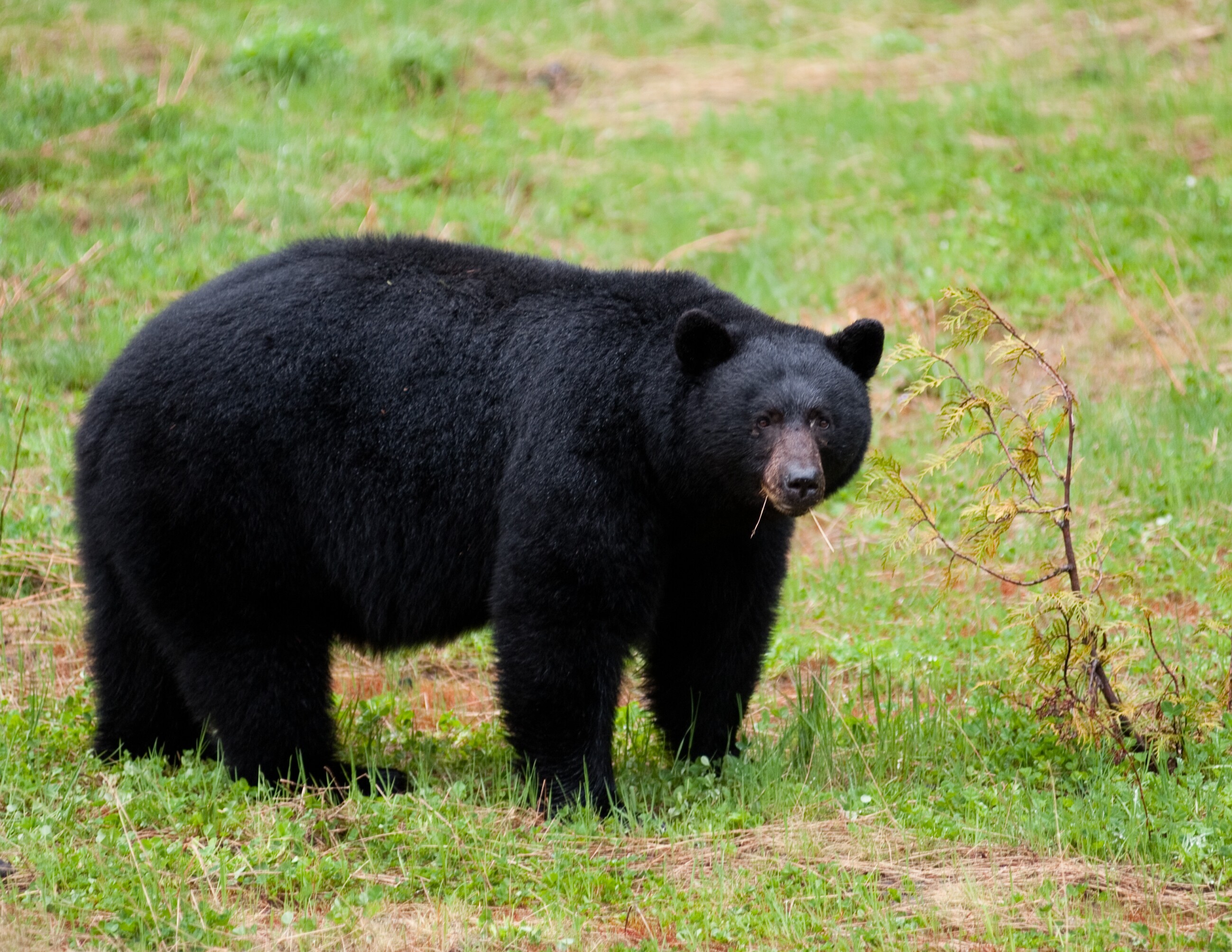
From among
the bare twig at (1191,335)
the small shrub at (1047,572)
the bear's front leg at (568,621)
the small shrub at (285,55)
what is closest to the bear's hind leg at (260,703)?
the bear's front leg at (568,621)

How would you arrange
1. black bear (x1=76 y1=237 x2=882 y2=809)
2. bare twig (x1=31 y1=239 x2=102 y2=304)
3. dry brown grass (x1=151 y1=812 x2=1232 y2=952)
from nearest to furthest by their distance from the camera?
1. dry brown grass (x1=151 y1=812 x2=1232 y2=952)
2. black bear (x1=76 y1=237 x2=882 y2=809)
3. bare twig (x1=31 y1=239 x2=102 y2=304)

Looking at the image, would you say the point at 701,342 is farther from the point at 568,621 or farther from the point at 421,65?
the point at 421,65

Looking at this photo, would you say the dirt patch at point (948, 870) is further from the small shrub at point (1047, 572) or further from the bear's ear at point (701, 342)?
the bear's ear at point (701, 342)

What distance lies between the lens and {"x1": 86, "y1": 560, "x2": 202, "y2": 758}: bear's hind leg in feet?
20.2

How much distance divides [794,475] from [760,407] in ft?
1.24

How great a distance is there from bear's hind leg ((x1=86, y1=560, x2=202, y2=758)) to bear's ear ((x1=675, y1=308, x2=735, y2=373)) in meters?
2.68

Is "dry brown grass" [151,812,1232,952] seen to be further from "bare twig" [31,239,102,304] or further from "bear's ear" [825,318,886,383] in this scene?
"bare twig" [31,239,102,304]

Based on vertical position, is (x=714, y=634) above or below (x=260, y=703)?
above

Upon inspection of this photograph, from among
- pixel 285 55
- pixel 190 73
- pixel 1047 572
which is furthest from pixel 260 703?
pixel 285 55

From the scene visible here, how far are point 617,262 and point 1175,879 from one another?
8.34m

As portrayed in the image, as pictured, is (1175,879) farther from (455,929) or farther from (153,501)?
(153,501)

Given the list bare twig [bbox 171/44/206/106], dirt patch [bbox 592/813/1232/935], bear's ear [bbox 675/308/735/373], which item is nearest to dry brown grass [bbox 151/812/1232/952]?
dirt patch [bbox 592/813/1232/935]

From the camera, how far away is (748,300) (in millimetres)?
11234

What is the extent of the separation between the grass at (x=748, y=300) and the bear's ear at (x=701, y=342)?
157cm
